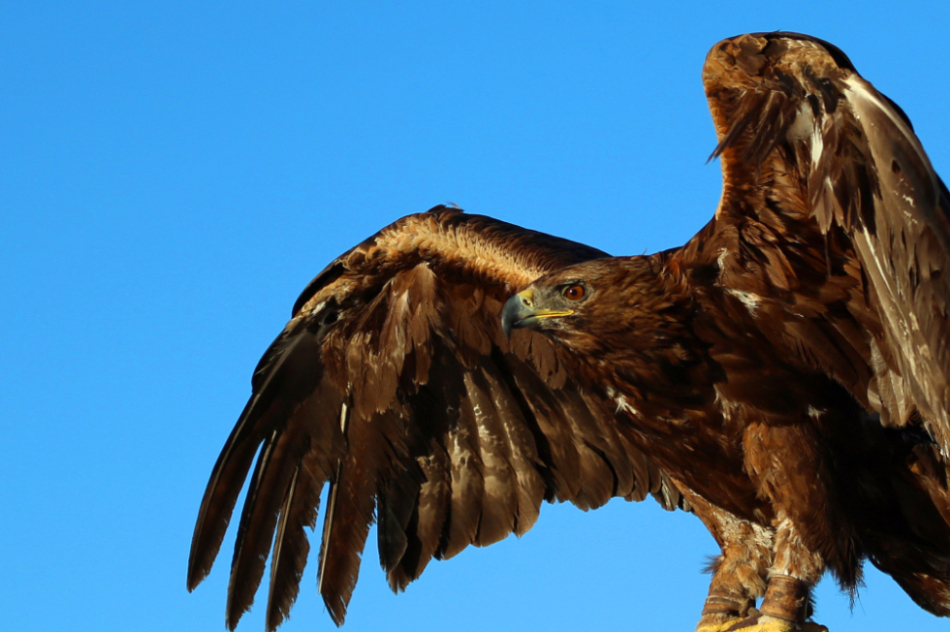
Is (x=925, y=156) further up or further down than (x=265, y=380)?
further down

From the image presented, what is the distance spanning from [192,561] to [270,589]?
0.52 metres

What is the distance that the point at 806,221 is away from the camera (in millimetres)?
5969

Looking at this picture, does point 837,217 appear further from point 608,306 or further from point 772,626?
point 772,626

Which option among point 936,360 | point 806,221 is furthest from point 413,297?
point 936,360

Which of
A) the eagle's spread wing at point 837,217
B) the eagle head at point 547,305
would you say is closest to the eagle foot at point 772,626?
the eagle's spread wing at point 837,217

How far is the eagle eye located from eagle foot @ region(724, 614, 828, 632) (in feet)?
6.08

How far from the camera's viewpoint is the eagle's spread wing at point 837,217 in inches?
206

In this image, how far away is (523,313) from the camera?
6.84 meters

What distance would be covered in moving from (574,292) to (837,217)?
157 cm

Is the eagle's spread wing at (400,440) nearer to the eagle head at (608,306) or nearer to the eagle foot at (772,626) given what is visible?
the eagle head at (608,306)

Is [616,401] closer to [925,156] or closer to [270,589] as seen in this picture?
[925,156]

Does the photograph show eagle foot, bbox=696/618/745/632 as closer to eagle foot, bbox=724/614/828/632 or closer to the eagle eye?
eagle foot, bbox=724/614/828/632

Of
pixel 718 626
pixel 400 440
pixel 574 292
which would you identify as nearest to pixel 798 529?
pixel 718 626

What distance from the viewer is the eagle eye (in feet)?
21.7
